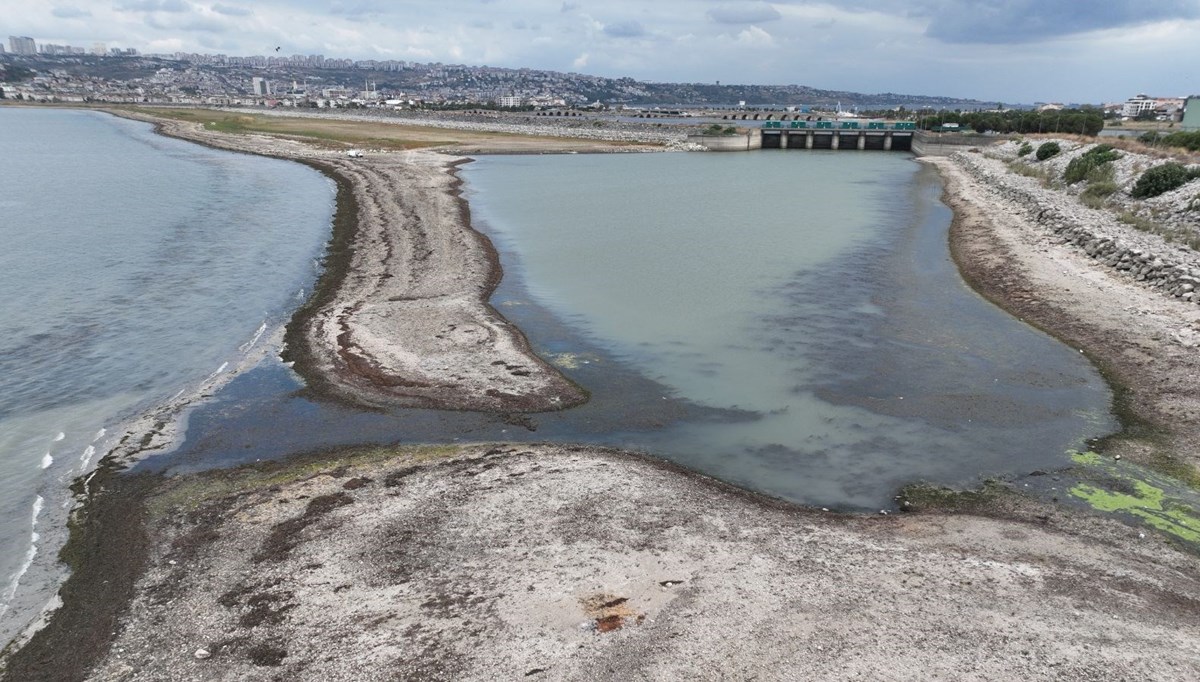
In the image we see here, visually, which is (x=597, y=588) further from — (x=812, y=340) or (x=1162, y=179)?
(x=1162, y=179)

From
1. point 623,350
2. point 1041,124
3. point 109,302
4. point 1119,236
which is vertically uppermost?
point 1041,124

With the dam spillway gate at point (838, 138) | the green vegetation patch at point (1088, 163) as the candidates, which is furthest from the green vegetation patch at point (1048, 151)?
the dam spillway gate at point (838, 138)

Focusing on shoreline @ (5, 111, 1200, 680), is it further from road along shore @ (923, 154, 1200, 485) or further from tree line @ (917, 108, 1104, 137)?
tree line @ (917, 108, 1104, 137)

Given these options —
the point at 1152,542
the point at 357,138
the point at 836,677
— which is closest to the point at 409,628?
the point at 836,677

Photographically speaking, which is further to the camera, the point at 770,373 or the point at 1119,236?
the point at 1119,236

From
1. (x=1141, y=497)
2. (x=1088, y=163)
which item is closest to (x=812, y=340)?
(x=1141, y=497)

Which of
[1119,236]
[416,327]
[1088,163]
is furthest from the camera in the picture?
[1088,163]
